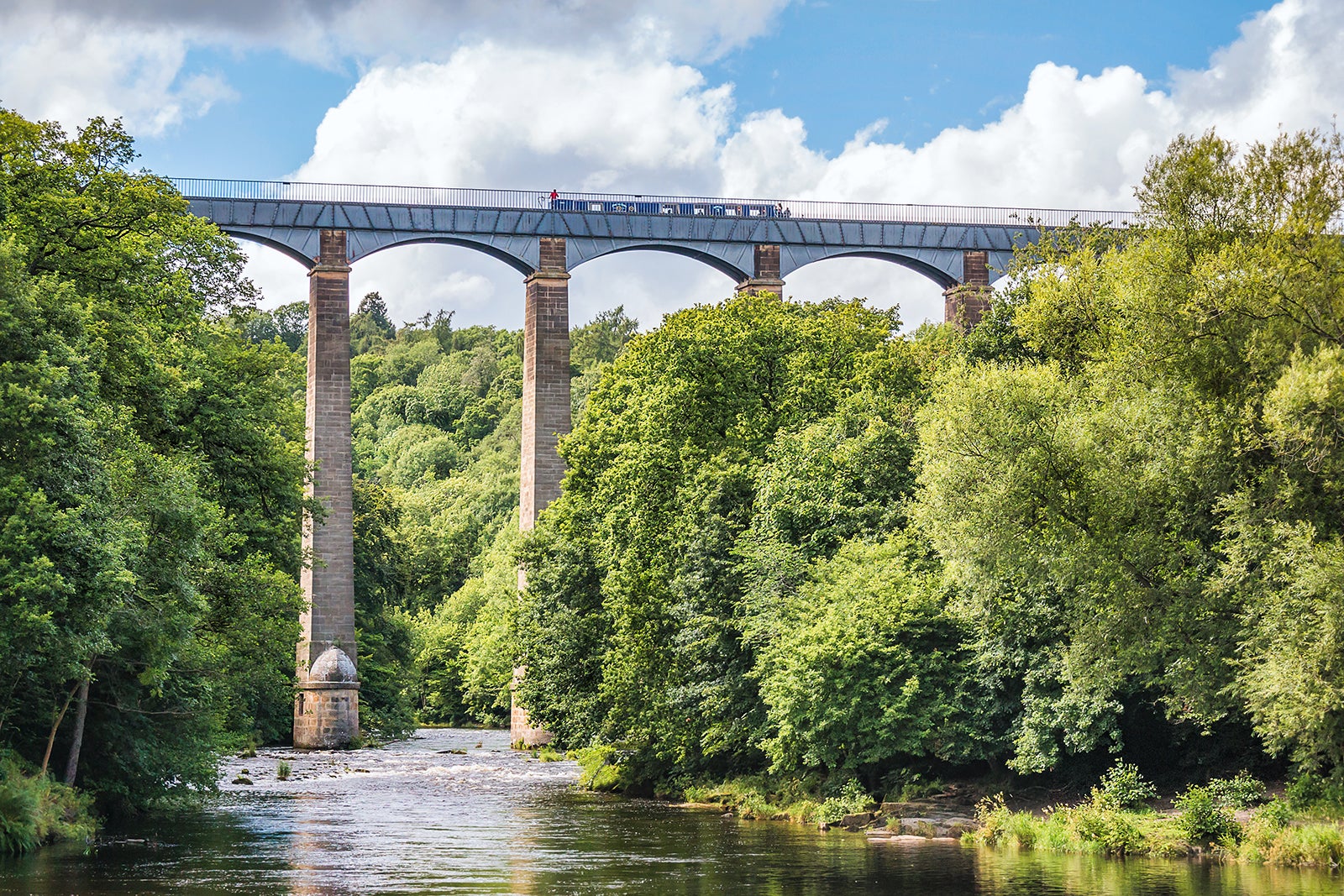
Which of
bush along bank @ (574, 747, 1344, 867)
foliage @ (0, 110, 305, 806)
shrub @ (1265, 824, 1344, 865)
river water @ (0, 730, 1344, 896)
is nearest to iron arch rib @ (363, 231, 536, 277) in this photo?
foliage @ (0, 110, 305, 806)

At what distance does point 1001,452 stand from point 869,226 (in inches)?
1384

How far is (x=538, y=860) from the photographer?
27.5 meters

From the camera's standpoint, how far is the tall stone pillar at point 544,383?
59188 millimetres

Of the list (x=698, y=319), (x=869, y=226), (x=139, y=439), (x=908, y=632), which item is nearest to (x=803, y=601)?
(x=908, y=632)

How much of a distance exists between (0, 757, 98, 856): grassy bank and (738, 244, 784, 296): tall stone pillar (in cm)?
3724

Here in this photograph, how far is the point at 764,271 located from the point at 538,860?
37.6 meters

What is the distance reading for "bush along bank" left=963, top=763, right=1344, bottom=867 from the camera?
26.2m

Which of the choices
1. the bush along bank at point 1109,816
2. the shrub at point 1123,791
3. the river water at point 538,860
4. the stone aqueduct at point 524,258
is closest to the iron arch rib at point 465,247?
the stone aqueduct at point 524,258

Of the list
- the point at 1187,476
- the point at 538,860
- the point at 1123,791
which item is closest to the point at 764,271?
the point at 1123,791

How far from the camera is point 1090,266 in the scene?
109ft

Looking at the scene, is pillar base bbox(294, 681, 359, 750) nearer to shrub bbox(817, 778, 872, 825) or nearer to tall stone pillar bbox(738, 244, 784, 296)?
tall stone pillar bbox(738, 244, 784, 296)

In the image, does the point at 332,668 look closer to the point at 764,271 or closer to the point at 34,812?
the point at 764,271

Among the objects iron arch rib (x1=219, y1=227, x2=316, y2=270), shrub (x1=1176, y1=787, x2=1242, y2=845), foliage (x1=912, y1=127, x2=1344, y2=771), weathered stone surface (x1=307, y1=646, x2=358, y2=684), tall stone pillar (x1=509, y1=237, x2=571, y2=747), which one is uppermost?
iron arch rib (x1=219, y1=227, x2=316, y2=270)

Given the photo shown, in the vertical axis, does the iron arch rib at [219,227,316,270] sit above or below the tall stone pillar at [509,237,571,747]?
above
